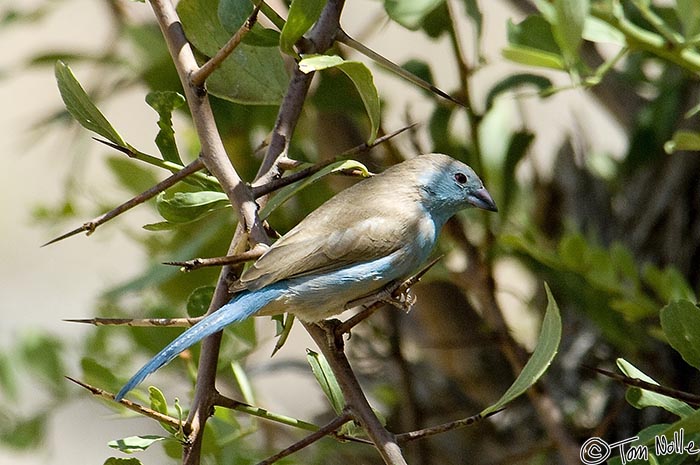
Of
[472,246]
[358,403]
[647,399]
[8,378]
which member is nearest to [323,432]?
[358,403]

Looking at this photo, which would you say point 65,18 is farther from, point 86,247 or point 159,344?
point 159,344

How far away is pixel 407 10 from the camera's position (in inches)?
40.8

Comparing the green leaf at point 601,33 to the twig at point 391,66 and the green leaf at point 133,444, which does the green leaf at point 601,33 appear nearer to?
the twig at point 391,66

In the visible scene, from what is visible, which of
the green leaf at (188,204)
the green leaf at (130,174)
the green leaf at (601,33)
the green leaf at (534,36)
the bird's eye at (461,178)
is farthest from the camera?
the green leaf at (130,174)

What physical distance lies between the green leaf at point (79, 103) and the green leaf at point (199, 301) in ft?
0.64

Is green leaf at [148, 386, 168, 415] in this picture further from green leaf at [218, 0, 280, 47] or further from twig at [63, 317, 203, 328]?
green leaf at [218, 0, 280, 47]

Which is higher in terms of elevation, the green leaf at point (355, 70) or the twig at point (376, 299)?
the green leaf at point (355, 70)

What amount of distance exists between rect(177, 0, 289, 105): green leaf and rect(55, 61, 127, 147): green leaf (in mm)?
119

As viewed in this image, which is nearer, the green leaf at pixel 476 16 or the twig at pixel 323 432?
the twig at pixel 323 432

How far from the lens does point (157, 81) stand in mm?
1440

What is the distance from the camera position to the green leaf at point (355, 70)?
0.77m

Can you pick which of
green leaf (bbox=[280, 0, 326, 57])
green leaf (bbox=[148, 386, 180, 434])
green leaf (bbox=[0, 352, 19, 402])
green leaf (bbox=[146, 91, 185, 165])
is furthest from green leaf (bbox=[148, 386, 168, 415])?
green leaf (bbox=[0, 352, 19, 402])

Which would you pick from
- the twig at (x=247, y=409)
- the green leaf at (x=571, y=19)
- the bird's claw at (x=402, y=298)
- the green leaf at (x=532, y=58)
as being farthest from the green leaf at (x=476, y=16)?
the twig at (x=247, y=409)

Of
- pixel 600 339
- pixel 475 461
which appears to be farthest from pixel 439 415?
pixel 600 339
